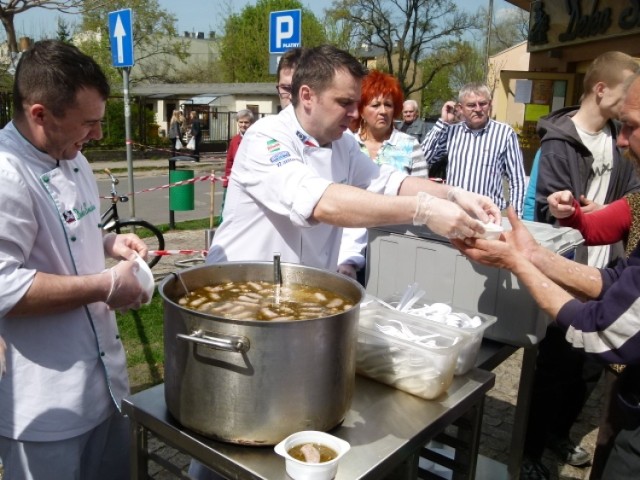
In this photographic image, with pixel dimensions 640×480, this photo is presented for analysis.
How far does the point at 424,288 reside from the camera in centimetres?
247

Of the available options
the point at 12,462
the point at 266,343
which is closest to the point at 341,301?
the point at 266,343

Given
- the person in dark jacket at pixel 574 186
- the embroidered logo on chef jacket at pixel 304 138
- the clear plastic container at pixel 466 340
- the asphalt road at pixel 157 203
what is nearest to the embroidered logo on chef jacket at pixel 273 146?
the embroidered logo on chef jacket at pixel 304 138

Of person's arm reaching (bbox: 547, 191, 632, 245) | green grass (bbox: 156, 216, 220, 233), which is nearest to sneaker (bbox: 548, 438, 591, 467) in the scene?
person's arm reaching (bbox: 547, 191, 632, 245)

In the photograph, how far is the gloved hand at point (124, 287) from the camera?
1.72m

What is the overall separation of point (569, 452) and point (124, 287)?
2.73 metres

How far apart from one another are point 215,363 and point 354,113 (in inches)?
48.2

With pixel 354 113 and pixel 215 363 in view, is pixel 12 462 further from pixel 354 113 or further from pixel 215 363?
pixel 354 113

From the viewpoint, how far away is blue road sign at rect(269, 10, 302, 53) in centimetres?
612

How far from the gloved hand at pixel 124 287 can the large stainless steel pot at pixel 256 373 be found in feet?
1.02

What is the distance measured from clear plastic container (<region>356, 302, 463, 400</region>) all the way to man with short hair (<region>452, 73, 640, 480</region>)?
0.32m

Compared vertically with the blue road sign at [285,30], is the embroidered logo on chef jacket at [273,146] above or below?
below

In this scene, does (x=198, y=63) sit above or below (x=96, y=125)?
above

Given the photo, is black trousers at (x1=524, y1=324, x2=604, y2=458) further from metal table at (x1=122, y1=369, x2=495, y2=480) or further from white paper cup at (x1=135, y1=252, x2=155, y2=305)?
white paper cup at (x1=135, y1=252, x2=155, y2=305)

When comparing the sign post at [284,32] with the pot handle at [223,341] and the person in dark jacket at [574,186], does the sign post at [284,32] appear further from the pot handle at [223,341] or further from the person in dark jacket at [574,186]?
the pot handle at [223,341]
